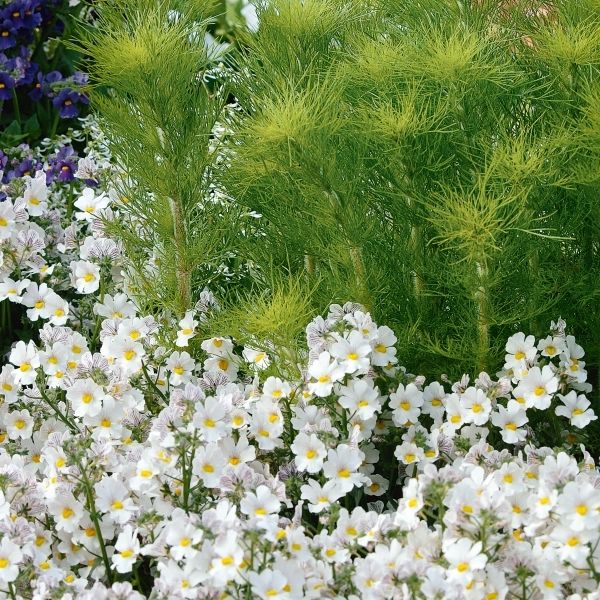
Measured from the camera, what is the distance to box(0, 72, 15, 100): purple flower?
140 inches

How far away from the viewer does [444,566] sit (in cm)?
168

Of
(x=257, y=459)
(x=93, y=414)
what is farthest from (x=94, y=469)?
(x=257, y=459)

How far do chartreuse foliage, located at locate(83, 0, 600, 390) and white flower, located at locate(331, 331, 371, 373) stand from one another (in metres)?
0.18

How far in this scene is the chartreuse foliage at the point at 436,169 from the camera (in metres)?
2.09

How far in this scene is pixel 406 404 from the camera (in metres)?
2.10

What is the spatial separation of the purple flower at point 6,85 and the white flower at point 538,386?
2147 millimetres

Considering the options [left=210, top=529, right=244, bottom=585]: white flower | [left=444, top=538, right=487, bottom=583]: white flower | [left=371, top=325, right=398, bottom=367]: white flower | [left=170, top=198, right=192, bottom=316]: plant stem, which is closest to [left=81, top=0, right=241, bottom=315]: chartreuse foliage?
[left=170, top=198, right=192, bottom=316]: plant stem

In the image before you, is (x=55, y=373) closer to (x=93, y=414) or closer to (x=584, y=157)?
(x=93, y=414)

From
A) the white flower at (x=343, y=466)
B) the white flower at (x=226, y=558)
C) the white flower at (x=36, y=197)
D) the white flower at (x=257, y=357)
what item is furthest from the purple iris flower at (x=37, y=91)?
the white flower at (x=226, y=558)

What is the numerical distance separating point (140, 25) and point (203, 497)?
1016mm

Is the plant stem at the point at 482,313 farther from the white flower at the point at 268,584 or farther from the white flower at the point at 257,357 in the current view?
the white flower at the point at 268,584

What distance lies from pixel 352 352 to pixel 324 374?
0.06 metres

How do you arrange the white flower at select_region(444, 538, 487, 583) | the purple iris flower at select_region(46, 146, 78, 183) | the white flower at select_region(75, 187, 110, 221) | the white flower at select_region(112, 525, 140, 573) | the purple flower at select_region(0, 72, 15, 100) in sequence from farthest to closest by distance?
the purple flower at select_region(0, 72, 15, 100) → the purple iris flower at select_region(46, 146, 78, 183) → the white flower at select_region(75, 187, 110, 221) → the white flower at select_region(112, 525, 140, 573) → the white flower at select_region(444, 538, 487, 583)

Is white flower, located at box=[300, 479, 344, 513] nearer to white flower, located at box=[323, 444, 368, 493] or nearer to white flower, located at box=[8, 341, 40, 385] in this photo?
white flower, located at box=[323, 444, 368, 493]
